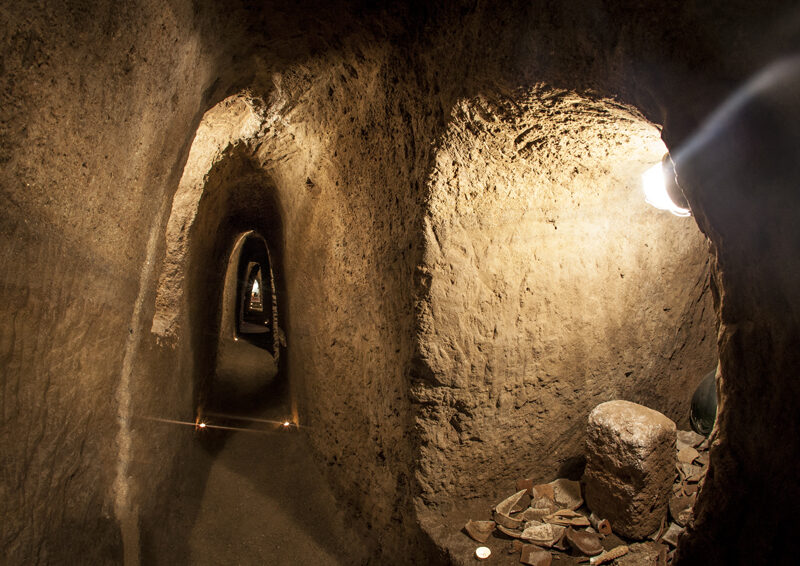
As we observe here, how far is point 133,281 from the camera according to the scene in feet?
5.97

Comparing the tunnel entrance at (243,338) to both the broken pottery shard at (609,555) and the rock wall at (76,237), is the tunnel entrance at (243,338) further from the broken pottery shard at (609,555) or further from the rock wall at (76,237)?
the broken pottery shard at (609,555)

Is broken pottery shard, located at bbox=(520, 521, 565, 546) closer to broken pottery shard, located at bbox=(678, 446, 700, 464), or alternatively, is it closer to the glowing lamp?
broken pottery shard, located at bbox=(678, 446, 700, 464)

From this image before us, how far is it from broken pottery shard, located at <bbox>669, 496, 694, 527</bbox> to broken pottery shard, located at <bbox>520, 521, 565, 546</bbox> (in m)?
0.57

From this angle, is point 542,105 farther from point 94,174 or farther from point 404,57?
point 94,174

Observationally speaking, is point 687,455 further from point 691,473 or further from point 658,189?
point 658,189

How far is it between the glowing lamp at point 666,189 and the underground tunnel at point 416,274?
0.03 metres

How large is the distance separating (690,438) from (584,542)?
127 centimetres

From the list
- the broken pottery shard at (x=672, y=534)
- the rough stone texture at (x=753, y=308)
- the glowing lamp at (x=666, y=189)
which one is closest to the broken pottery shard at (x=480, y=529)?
the broken pottery shard at (x=672, y=534)

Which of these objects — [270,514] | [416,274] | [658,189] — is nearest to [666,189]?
[658,189]

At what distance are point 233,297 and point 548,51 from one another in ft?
29.7

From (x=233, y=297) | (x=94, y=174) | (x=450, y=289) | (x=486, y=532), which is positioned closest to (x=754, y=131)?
(x=450, y=289)

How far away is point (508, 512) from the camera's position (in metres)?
2.28

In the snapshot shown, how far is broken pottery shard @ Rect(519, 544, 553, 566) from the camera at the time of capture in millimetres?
1967

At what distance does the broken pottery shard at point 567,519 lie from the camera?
7.11 feet
